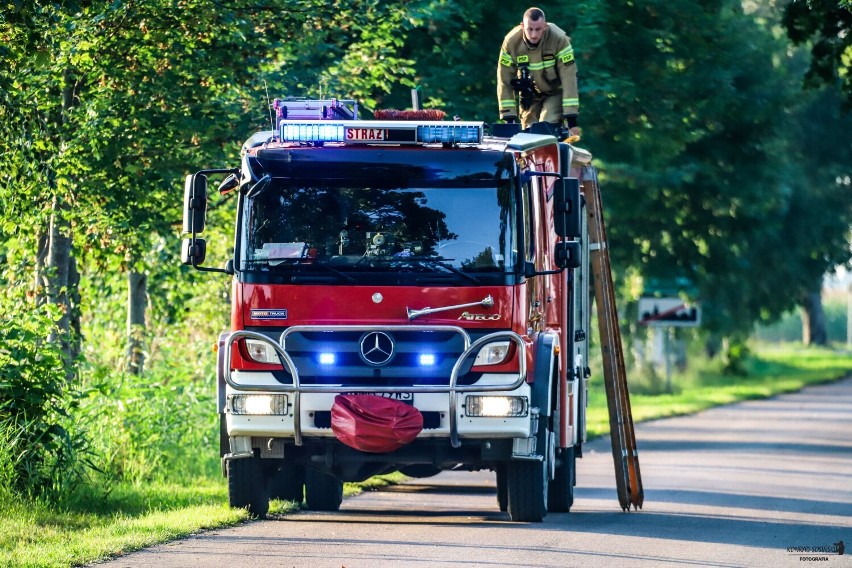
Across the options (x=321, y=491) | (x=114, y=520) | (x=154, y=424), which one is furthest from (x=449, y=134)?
(x=154, y=424)

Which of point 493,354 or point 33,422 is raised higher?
point 493,354

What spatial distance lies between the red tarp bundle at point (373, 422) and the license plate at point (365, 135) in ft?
6.05

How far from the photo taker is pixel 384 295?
1245 centimetres

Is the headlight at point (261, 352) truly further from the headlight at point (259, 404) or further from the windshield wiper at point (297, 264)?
the windshield wiper at point (297, 264)

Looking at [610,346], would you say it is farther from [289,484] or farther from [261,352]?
[261,352]

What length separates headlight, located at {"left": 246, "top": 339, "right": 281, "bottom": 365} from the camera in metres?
12.5

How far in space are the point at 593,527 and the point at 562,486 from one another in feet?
4.51

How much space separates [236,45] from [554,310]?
4.74 m

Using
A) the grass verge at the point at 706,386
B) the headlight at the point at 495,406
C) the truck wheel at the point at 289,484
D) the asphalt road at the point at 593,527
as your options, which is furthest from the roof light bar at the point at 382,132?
the grass verge at the point at 706,386

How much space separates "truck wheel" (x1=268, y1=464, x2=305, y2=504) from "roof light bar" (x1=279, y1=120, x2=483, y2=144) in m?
3.17

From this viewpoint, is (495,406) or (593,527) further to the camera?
(593,527)

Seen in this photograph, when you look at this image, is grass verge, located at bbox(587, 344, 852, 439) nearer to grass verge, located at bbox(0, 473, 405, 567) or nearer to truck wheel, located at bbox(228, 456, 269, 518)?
grass verge, located at bbox(0, 473, 405, 567)

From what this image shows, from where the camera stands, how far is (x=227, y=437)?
13.0 meters

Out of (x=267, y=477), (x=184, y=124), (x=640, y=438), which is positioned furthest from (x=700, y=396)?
(x=267, y=477)
